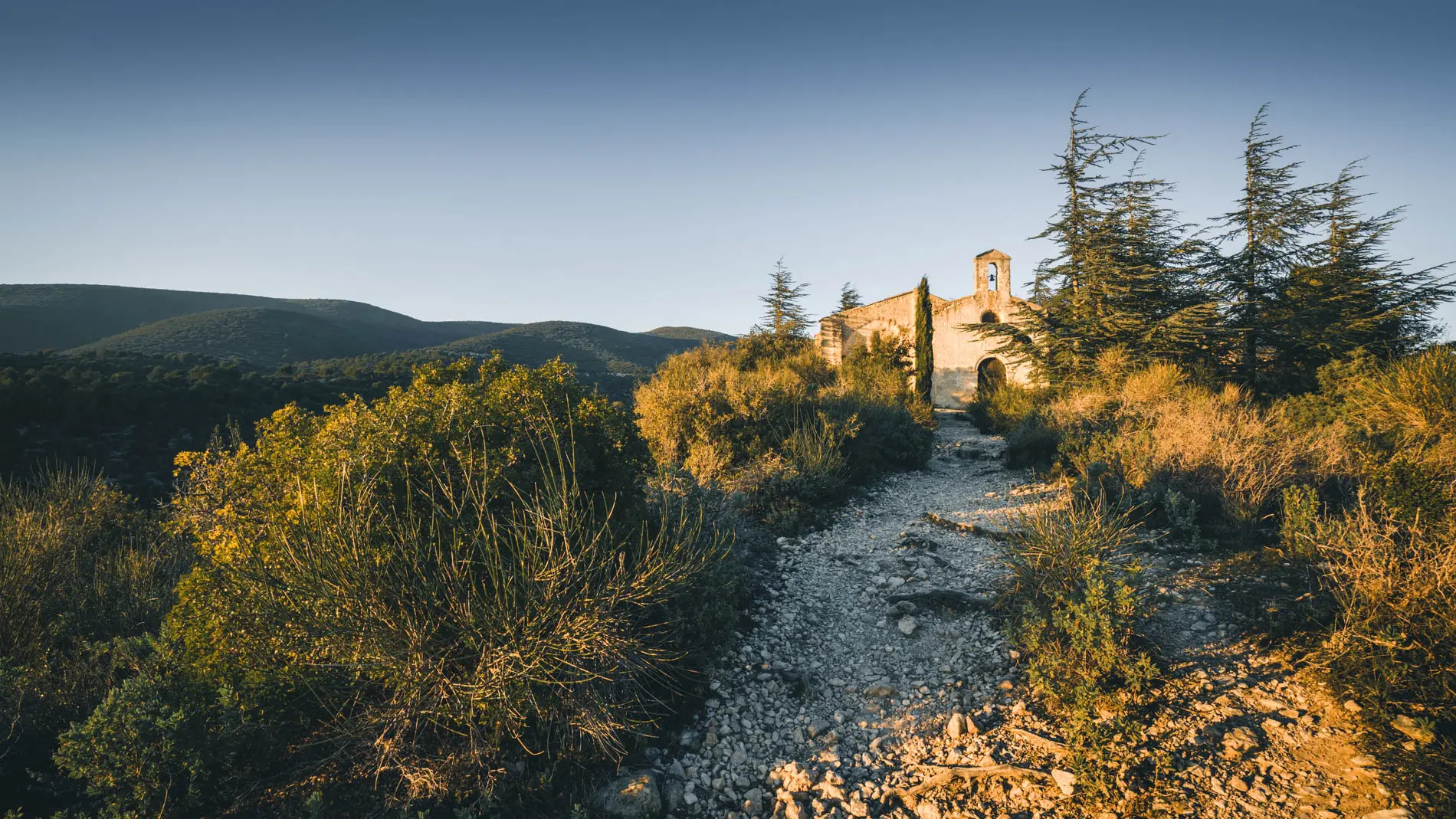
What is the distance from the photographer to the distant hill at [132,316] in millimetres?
38625

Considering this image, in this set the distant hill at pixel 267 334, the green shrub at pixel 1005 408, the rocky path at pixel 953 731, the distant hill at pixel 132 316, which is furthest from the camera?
the distant hill at pixel 132 316

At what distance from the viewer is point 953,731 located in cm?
366

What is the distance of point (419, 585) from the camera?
122 inches

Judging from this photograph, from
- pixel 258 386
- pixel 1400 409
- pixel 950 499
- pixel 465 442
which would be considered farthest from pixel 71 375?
pixel 1400 409

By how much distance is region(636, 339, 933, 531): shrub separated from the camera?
8.34 metres

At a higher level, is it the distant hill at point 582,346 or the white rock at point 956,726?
the distant hill at point 582,346

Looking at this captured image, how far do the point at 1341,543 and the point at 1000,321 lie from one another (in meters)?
24.3

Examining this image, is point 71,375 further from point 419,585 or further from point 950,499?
point 950,499

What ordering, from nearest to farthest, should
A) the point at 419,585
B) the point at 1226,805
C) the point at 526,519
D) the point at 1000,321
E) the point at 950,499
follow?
the point at 1226,805
the point at 419,585
the point at 526,519
the point at 950,499
the point at 1000,321

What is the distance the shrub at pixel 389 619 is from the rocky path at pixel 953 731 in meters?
0.83

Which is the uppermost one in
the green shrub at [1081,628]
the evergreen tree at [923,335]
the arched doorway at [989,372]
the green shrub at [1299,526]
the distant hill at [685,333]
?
the distant hill at [685,333]

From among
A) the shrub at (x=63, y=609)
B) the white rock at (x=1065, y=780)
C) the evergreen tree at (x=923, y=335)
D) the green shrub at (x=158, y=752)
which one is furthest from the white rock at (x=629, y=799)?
the evergreen tree at (x=923, y=335)

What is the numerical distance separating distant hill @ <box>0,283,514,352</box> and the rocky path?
43324 millimetres

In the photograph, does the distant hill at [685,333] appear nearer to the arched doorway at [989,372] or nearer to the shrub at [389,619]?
the arched doorway at [989,372]
